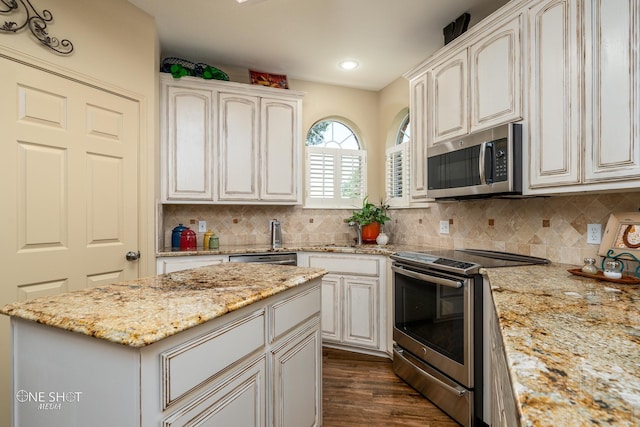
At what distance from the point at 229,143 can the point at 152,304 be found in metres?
2.35

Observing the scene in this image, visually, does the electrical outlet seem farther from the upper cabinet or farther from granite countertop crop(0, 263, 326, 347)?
the upper cabinet

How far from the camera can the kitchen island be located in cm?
88

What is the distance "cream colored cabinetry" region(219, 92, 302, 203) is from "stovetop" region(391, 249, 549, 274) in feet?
4.59

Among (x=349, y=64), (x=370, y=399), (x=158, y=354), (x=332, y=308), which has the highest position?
(x=349, y=64)

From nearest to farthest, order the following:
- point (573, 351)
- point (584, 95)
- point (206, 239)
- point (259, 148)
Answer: point (573, 351), point (584, 95), point (206, 239), point (259, 148)

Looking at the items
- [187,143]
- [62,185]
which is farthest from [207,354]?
[187,143]

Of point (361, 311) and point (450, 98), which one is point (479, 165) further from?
point (361, 311)

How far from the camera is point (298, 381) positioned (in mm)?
1573

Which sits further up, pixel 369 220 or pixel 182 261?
pixel 369 220

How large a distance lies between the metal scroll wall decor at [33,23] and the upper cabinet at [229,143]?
3.16 ft

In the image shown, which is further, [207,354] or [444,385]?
[444,385]

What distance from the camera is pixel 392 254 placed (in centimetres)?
274

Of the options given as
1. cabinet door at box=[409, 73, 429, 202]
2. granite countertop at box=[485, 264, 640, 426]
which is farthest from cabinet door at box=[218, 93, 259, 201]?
granite countertop at box=[485, 264, 640, 426]

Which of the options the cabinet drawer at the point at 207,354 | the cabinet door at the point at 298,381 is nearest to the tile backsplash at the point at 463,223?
the cabinet door at the point at 298,381
